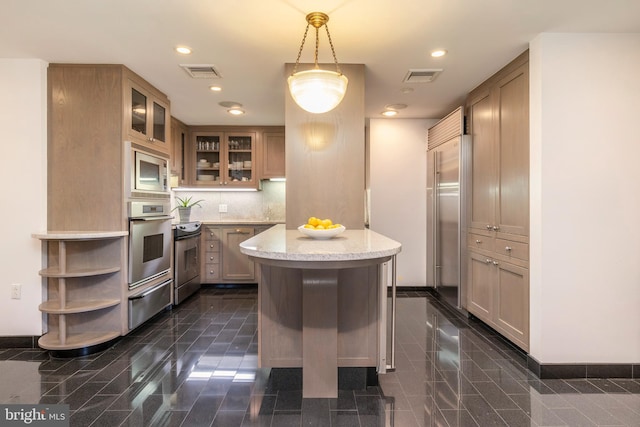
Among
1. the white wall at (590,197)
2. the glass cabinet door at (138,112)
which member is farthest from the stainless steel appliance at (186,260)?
the white wall at (590,197)

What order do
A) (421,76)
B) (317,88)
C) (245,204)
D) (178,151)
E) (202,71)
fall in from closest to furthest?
1. (317,88)
2. (202,71)
3. (421,76)
4. (178,151)
5. (245,204)

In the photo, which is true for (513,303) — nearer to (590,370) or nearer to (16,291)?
(590,370)

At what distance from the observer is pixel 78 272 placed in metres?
2.63

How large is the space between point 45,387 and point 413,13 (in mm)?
3320

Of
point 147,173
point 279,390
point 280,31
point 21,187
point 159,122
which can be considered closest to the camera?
point 279,390

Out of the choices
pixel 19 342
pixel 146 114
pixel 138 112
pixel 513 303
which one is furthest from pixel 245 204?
pixel 513 303

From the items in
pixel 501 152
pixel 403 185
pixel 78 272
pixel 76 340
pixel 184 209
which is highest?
pixel 501 152

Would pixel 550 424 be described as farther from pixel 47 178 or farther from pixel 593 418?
pixel 47 178

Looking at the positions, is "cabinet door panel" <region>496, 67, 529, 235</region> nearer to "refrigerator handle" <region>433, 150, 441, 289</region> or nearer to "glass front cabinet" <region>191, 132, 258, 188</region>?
"refrigerator handle" <region>433, 150, 441, 289</region>

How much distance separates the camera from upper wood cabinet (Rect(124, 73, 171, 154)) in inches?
115

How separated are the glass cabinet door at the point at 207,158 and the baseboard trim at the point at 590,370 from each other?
4.44 m

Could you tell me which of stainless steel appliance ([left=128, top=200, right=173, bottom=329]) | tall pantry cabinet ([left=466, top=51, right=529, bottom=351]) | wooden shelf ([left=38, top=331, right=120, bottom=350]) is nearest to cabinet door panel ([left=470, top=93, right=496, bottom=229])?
tall pantry cabinet ([left=466, top=51, right=529, bottom=351])

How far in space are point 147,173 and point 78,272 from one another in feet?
3.45

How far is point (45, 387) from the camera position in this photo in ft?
6.91
